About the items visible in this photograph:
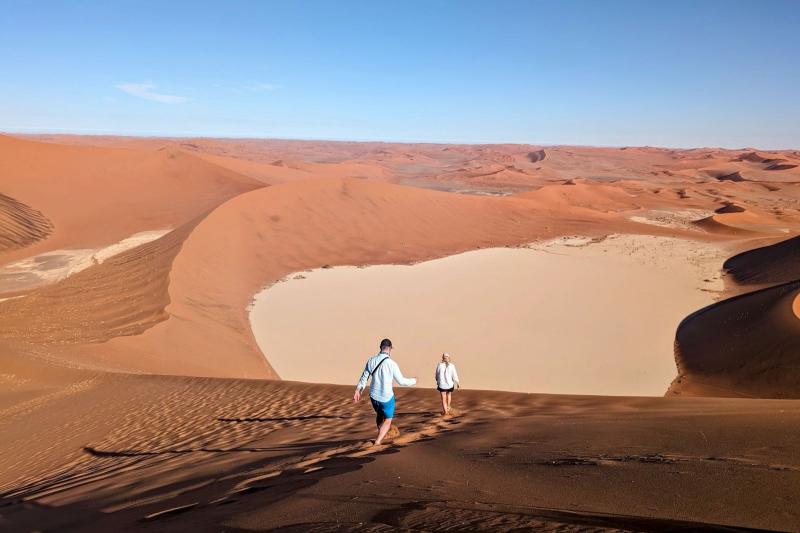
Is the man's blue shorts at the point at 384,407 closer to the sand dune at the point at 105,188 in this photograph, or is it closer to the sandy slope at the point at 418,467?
the sandy slope at the point at 418,467

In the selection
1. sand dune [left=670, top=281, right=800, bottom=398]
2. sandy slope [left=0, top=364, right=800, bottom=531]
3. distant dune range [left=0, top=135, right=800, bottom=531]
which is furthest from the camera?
sand dune [left=670, top=281, right=800, bottom=398]

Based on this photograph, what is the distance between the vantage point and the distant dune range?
3.66 m

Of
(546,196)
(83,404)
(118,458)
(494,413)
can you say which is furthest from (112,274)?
(546,196)

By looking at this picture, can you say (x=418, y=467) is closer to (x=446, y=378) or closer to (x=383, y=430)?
(x=383, y=430)

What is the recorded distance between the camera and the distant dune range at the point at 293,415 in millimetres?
3664

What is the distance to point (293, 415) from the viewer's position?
8.01 meters

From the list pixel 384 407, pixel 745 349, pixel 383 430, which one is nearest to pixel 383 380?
pixel 384 407

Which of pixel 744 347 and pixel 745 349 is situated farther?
pixel 744 347

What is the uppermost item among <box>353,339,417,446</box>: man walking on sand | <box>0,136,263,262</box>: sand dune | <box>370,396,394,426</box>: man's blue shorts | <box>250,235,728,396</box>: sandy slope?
<box>0,136,263,262</box>: sand dune

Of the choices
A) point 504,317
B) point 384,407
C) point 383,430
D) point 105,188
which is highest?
point 105,188

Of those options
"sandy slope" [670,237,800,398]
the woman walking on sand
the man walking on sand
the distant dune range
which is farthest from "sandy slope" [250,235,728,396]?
the man walking on sand

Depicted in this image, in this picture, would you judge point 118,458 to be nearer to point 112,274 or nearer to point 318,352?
point 318,352

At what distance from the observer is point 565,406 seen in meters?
7.11

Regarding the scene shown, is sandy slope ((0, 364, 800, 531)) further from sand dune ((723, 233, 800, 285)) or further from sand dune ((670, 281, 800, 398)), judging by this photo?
sand dune ((723, 233, 800, 285))
